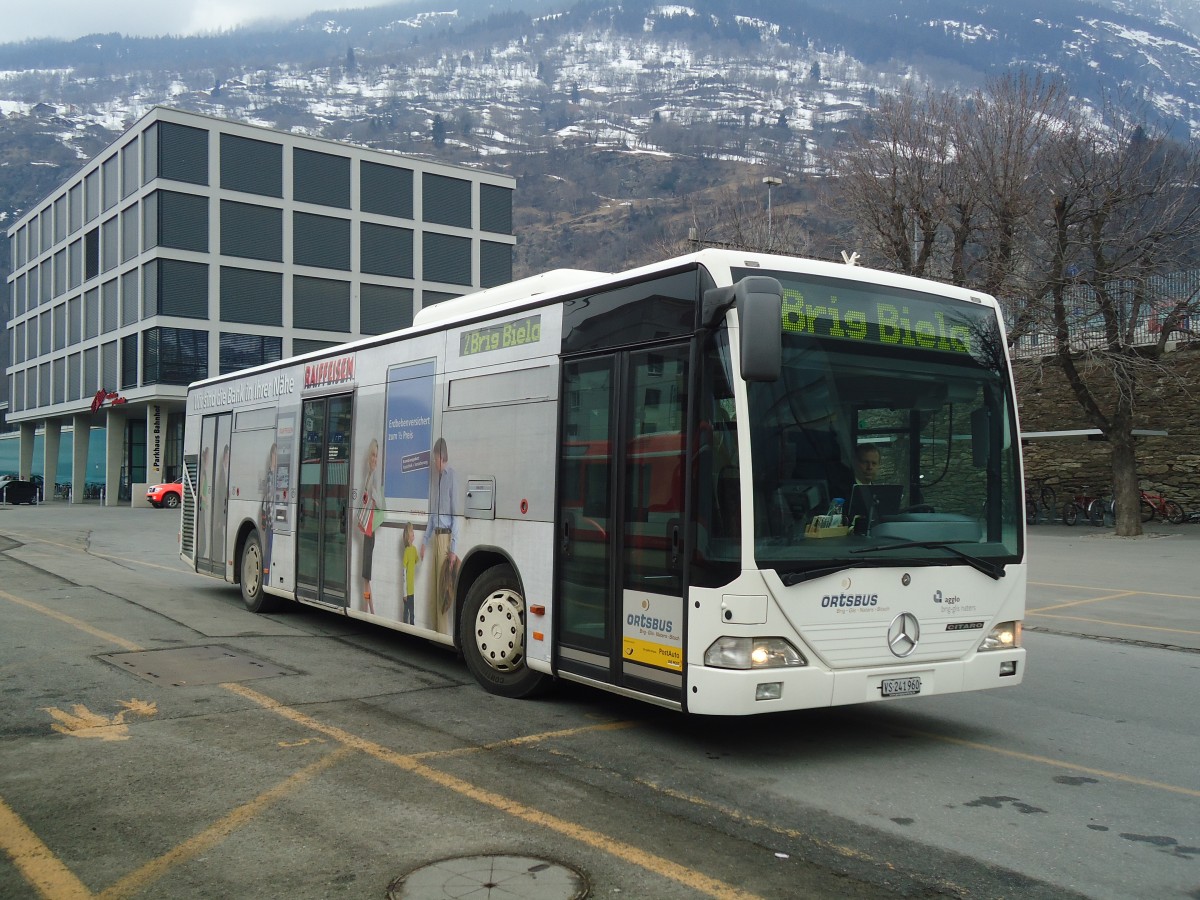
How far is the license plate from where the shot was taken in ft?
21.2

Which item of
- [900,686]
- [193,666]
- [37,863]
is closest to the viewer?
[37,863]

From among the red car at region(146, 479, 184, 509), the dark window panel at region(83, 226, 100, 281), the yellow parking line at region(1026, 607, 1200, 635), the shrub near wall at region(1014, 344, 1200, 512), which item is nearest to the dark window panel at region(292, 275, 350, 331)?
the dark window panel at region(83, 226, 100, 281)

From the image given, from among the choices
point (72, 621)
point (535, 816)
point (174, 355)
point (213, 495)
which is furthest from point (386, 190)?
point (535, 816)

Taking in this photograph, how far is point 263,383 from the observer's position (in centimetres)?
1277

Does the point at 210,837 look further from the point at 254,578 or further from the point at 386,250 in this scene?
the point at 386,250

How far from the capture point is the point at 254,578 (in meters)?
12.9

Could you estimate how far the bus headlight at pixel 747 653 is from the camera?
238 inches

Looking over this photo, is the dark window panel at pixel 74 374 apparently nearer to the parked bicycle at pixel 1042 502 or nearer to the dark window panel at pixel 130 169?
the dark window panel at pixel 130 169

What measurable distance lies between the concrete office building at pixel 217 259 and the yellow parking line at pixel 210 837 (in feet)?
171

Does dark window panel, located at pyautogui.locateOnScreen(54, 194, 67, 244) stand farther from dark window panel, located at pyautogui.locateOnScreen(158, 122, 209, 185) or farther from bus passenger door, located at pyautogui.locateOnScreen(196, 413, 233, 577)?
bus passenger door, located at pyautogui.locateOnScreen(196, 413, 233, 577)

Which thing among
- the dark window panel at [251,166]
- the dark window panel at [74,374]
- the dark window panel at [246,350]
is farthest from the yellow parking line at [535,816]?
the dark window panel at [74,374]

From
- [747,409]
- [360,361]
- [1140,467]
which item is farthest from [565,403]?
[1140,467]

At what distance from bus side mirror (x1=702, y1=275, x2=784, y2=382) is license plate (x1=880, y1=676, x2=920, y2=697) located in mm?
1975

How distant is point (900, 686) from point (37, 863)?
4596mm
